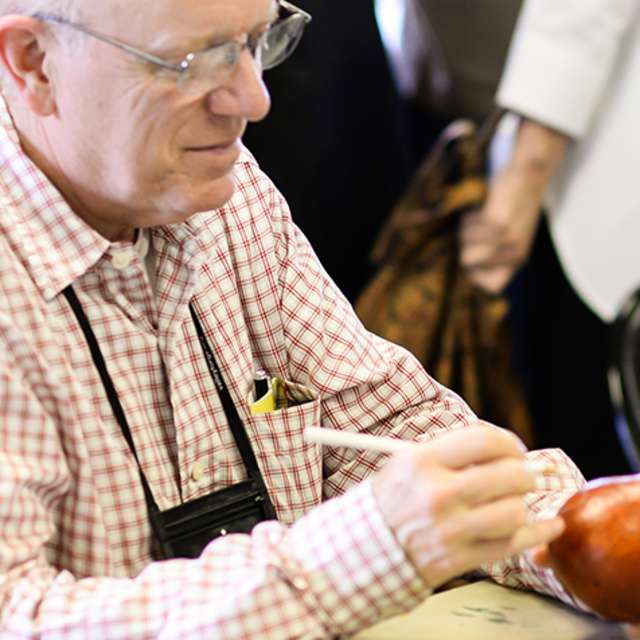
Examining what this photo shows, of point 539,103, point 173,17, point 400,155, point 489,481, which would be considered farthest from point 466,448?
point 400,155

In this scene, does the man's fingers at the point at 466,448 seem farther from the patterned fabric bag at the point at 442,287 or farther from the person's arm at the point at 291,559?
the patterned fabric bag at the point at 442,287

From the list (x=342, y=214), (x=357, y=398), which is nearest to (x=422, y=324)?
(x=342, y=214)

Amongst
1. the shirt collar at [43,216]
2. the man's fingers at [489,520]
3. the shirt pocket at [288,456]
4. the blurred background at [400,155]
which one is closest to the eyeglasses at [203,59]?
the shirt collar at [43,216]

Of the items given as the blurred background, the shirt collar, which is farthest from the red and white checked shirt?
the blurred background

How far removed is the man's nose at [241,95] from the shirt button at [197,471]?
37cm

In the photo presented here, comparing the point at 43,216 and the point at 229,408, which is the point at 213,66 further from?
the point at 229,408

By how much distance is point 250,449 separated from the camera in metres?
1.38

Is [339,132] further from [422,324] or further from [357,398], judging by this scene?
[357,398]

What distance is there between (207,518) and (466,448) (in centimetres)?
37

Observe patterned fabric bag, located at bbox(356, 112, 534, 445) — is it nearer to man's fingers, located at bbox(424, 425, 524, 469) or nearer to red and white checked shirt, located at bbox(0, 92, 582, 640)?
red and white checked shirt, located at bbox(0, 92, 582, 640)

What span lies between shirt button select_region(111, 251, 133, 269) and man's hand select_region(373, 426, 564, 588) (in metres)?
0.38

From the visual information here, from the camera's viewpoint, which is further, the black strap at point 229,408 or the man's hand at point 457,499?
the black strap at point 229,408

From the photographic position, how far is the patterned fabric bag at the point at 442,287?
2545 mm

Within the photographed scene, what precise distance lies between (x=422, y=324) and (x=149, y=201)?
1340mm
